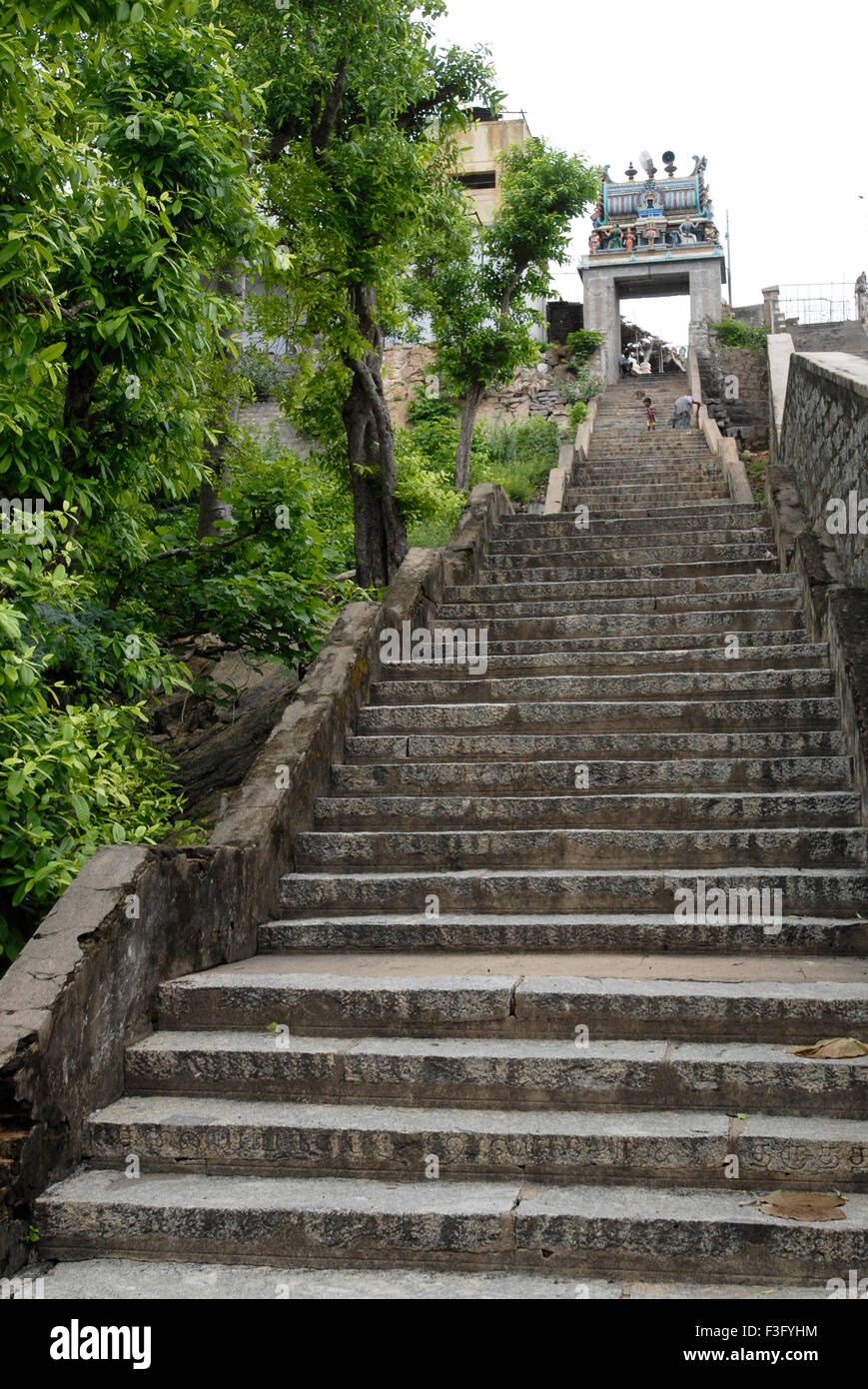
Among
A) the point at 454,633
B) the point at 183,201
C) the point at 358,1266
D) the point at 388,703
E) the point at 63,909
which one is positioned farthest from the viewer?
the point at 454,633

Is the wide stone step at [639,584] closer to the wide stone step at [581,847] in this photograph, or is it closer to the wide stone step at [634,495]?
the wide stone step at [581,847]

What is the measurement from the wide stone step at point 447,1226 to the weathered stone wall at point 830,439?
4288 mm

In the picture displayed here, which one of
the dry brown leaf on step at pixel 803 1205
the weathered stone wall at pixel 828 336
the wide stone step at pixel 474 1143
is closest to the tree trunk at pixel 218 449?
the wide stone step at pixel 474 1143

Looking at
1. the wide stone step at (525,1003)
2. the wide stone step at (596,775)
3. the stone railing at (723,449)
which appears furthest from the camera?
the stone railing at (723,449)

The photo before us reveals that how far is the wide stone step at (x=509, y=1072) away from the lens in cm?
376

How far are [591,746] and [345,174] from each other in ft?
20.4

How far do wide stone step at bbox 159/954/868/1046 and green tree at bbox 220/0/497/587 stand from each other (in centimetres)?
675

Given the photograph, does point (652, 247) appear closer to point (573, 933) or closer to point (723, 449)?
point (723, 449)

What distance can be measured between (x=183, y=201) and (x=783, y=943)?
4.40 m

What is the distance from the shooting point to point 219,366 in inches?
455

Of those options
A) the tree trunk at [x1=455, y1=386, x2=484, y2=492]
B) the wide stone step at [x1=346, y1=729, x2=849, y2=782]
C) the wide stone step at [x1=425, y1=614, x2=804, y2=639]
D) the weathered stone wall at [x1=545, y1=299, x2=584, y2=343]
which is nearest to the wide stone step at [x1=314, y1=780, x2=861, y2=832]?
the wide stone step at [x1=346, y1=729, x2=849, y2=782]
